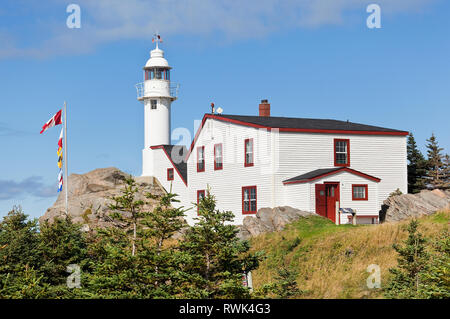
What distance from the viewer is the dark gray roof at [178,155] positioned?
45250 mm

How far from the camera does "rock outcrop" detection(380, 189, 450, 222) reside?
31.8 meters

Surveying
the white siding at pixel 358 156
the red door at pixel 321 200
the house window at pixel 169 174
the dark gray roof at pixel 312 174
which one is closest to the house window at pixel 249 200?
the white siding at pixel 358 156

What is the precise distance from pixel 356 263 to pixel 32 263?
37.9 ft

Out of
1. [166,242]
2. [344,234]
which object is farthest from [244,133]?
[344,234]

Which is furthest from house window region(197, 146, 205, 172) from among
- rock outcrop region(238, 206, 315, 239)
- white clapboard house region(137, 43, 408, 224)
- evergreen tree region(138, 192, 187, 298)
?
evergreen tree region(138, 192, 187, 298)

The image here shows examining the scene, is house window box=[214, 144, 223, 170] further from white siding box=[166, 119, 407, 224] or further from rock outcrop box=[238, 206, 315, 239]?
rock outcrop box=[238, 206, 315, 239]

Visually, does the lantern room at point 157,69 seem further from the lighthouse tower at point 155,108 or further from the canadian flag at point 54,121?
the canadian flag at point 54,121

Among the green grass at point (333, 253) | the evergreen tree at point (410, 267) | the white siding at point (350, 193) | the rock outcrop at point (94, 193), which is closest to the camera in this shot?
the evergreen tree at point (410, 267)

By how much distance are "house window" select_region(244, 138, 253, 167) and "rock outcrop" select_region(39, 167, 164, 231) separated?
10.2 m

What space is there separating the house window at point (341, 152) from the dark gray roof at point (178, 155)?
13348 millimetres

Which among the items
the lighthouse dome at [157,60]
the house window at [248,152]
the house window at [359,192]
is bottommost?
the house window at [359,192]

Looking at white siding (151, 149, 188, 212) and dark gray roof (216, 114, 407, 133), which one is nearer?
dark gray roof (216, 114, 407, 133)

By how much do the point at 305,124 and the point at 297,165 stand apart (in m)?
3.39
